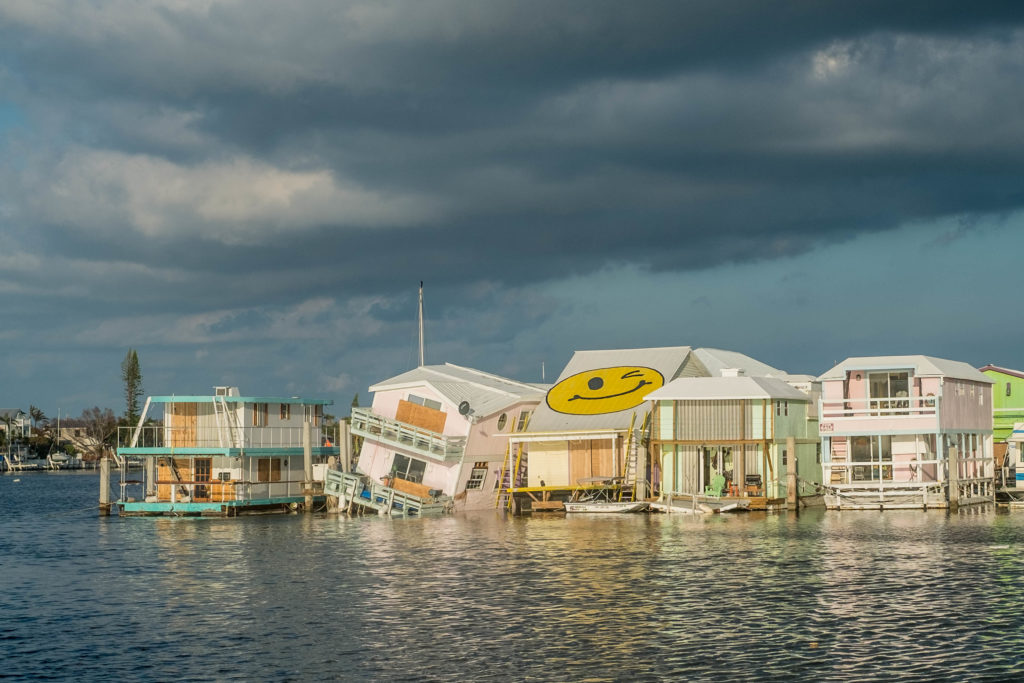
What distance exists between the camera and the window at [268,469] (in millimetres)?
73562

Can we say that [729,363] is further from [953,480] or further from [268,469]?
[268,469]

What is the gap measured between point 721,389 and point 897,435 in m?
10.6

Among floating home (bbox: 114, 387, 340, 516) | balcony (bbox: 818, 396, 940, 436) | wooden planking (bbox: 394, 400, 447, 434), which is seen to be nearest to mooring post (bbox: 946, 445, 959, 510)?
balcony (bbox: 818, 396, 940, 436)

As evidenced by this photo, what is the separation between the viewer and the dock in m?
70.4

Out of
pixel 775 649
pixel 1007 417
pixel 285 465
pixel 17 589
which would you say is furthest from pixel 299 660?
pixel 1007 417

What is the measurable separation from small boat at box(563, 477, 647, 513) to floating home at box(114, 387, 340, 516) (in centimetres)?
1623

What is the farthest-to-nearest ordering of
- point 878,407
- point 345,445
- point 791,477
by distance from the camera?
point 345,445, point 878,407, point 791,477

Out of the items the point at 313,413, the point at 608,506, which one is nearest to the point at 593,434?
the point at 608,506

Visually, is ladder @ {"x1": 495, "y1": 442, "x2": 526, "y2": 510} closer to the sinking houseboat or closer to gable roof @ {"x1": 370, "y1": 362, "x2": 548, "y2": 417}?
the sinking houseboat

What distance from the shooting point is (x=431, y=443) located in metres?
71.8

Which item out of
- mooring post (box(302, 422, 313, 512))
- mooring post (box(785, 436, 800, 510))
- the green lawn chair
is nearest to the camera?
mooring post (box(785, 436, 800, 510))

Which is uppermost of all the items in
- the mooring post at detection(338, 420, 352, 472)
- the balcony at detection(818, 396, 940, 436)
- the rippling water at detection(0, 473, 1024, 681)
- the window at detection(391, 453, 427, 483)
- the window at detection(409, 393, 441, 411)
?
the window at detection(409, 393, 441, 411)

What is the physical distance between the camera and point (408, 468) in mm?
74188

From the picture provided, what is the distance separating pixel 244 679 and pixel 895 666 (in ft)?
49.1
